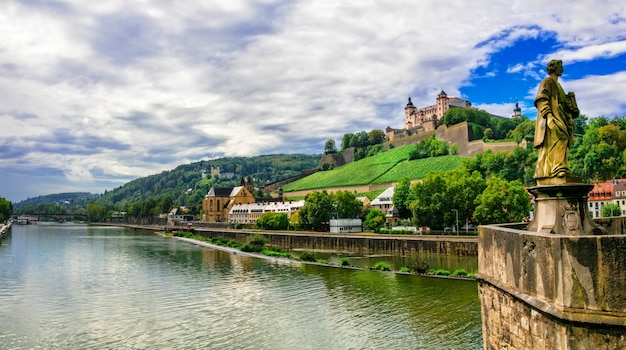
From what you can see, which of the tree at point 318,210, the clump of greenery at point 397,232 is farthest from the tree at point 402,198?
the clump of greenery at point 397,232

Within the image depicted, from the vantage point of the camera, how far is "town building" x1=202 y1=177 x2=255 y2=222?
145250mm

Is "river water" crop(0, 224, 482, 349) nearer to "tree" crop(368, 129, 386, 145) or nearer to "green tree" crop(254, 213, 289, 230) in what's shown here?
"green tree" crop(254, 213, 289, 230)

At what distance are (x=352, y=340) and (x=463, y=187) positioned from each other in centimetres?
4701

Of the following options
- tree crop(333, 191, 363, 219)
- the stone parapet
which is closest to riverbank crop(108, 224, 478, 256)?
tree crop(333, 191, 363, 219)

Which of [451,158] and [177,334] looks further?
[451,158]

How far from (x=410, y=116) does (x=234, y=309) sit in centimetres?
16518

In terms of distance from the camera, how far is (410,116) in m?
185

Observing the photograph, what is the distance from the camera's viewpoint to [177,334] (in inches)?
868

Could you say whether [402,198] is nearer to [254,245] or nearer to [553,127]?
[254,245]

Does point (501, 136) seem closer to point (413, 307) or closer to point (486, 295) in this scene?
point (413, 307)

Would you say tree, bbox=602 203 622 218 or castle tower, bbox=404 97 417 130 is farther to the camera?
castle tower, bbox=404 97 417 130

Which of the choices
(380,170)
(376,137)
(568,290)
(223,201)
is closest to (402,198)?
(380,170)

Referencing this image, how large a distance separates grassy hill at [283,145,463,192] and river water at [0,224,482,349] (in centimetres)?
7947

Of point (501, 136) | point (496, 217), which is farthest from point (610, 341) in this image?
point (501, 136)
